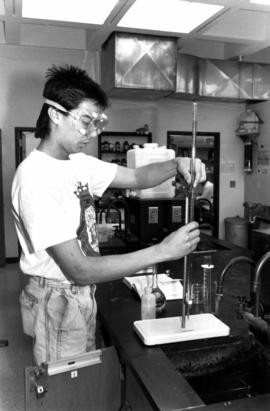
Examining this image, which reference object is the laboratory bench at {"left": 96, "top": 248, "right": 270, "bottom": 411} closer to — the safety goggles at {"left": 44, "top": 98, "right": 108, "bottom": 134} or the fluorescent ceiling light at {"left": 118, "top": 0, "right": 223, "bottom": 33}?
the safety goggles at {"left": 44, "top": 98, "right": 108, "bottom": 134}

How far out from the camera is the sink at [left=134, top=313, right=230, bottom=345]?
1286mm

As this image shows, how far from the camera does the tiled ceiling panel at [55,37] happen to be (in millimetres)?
5152

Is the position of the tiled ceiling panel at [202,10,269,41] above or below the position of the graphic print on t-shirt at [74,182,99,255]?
above

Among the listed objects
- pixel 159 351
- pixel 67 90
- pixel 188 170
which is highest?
pixel 67 90

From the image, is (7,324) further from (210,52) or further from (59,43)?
(210,52)

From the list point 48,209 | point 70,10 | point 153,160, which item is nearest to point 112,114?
point 70,10

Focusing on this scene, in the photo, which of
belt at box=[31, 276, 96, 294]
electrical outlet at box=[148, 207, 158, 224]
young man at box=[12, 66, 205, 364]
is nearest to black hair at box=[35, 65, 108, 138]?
young man at box=[12, 66, 205, 364]

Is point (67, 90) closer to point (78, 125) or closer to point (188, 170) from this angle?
point (78, 125)

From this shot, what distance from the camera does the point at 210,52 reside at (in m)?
5.86

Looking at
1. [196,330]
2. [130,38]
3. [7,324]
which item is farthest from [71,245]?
[130,38]

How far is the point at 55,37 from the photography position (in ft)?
17.3

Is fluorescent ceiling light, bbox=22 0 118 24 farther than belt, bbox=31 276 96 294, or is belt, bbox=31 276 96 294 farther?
fluorescent ceiling light, bbox=22 0 118 24

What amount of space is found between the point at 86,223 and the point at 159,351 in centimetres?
52

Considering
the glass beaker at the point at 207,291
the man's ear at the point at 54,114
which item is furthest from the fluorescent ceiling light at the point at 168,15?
the glass beaker at the point at 207,291
